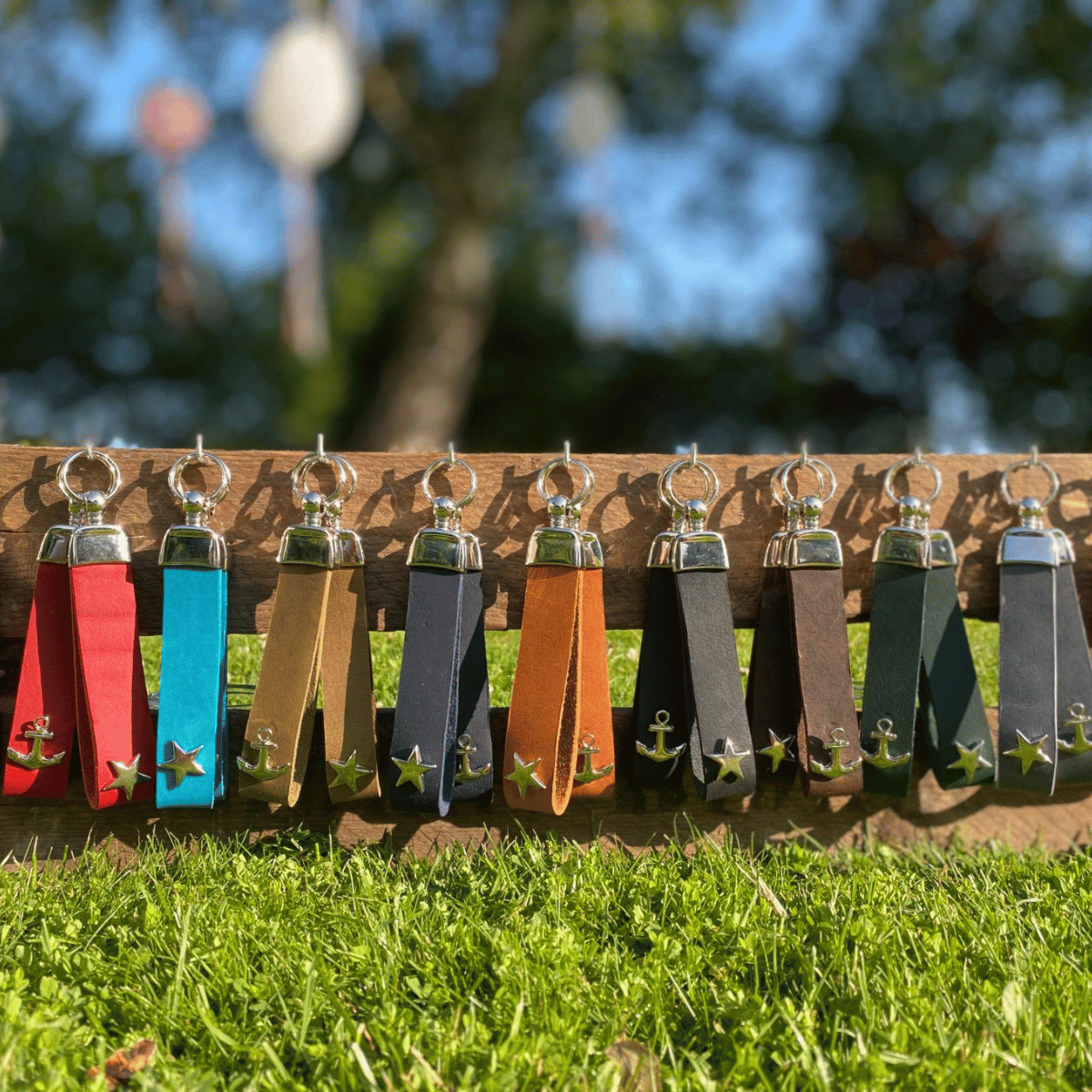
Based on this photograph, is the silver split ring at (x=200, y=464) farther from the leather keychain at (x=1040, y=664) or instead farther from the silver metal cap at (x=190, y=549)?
the leather keychain at (x=1040, y=664)

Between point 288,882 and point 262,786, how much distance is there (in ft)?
0.47

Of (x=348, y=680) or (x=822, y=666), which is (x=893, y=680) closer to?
(x=822, y=666)

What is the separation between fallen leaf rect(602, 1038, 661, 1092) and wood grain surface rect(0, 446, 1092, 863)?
54cm

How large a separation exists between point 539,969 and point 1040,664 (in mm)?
1007

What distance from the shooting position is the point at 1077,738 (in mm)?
1691

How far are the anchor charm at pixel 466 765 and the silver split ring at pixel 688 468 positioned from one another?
0.50m

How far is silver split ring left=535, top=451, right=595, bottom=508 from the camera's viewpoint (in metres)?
1.61

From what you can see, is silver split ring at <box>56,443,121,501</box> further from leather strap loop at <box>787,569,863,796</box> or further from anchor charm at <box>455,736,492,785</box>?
leather strap loop at <box>787,569,863,796</box>

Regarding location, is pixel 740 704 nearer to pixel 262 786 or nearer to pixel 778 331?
pixel 262 786

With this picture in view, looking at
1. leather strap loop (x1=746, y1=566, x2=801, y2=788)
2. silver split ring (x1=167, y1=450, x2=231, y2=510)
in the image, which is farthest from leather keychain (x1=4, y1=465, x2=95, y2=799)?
leather strap loop (x1=746, y1=566, x2=801, y2=788)

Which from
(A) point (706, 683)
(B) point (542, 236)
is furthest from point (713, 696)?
(B) point (542, 236)

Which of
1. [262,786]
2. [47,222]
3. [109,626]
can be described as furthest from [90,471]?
[47,222]

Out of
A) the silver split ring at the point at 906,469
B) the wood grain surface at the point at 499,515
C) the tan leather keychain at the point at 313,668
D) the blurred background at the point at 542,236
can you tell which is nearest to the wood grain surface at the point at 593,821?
the tan leather keychain at the point at 313,668

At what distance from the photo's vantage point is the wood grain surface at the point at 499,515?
1.57 metres
